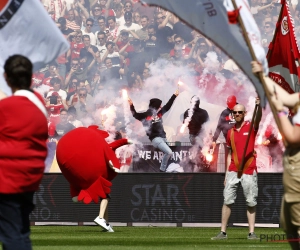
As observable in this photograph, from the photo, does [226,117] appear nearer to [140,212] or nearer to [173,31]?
[173,31]

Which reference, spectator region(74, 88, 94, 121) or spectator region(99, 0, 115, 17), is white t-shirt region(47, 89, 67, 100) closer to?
spectator region(74, 88, 94, 121)

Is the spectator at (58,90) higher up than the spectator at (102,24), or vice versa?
the spectator at (102,24)

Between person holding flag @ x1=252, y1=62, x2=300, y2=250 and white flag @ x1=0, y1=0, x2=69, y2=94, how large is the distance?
1917 millimetres

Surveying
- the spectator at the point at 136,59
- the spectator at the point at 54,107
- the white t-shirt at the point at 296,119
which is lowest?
the spectator at the point at 54,107

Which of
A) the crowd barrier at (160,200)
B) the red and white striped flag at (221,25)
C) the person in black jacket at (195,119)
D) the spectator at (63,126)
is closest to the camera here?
the red and white striped flag at (221,25)

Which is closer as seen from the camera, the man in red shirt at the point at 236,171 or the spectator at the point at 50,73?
the man in red shirt at the point at 236,171

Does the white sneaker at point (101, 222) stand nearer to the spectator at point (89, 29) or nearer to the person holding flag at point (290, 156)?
the person holding flag at point (290, 156)

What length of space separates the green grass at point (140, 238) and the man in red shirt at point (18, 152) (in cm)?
568

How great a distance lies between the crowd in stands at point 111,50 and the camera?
87.0 ft

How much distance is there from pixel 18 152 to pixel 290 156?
2312 mm

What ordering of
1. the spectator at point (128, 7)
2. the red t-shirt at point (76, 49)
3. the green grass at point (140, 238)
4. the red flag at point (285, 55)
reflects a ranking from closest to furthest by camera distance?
1. the red flag at point (285, 55)
2. the green grass at point (140, 238)
3. the red t-shirt at point (76, 49)
4. the spectator at point (128, 7)

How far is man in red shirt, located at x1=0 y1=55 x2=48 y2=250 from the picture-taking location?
7051mm

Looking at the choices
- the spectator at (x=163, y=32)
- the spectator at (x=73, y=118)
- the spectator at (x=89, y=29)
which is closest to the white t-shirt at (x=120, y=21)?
the spectator at (x=89, y=29)

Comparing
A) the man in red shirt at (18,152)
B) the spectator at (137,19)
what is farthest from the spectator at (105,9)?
the man in red shirt at (18,152)
